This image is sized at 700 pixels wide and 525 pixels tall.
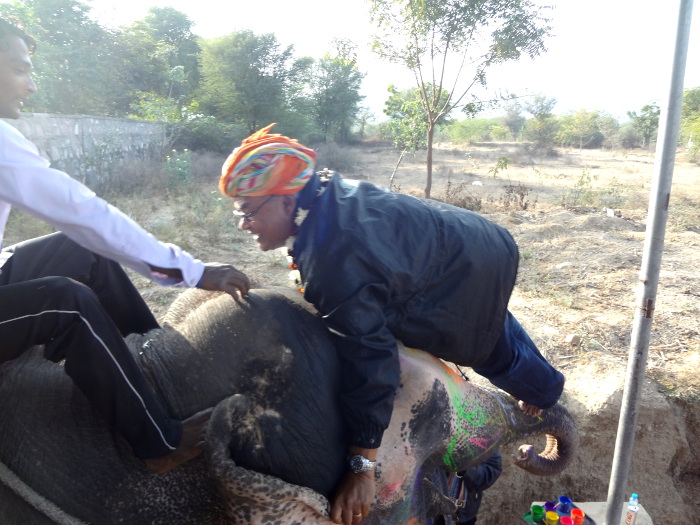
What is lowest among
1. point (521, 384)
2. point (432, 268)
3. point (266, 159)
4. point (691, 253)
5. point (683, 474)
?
point (683, 474)

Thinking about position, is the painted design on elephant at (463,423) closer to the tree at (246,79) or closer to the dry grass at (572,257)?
the dry grass at (572,257)

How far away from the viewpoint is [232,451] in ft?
5.98

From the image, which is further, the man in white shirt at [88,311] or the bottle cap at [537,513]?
the bottle cap at [537,513]

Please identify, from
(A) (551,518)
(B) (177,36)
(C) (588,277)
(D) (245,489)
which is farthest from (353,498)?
(B) (177,36)

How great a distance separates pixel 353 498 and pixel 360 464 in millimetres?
112

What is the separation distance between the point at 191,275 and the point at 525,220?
31.3ft

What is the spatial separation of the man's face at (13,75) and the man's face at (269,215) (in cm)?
88

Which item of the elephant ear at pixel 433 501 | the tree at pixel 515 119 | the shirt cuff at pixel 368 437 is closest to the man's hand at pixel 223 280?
the shirt cuff at pixel 368 437

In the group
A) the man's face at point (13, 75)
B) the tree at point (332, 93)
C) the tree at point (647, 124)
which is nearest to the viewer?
the man's face at point (13, 75)

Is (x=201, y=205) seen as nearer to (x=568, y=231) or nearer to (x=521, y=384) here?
(x=568, y=231)

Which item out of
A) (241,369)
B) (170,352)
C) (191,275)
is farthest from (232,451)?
(191,275)

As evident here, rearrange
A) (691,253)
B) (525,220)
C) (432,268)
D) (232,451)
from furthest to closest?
(525,220)
(691,253)
(432,268)
(232,451)

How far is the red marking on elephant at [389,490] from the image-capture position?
2133 mm

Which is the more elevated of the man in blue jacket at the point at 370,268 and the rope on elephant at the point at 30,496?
the man in blue jacket at the point at 370,268
